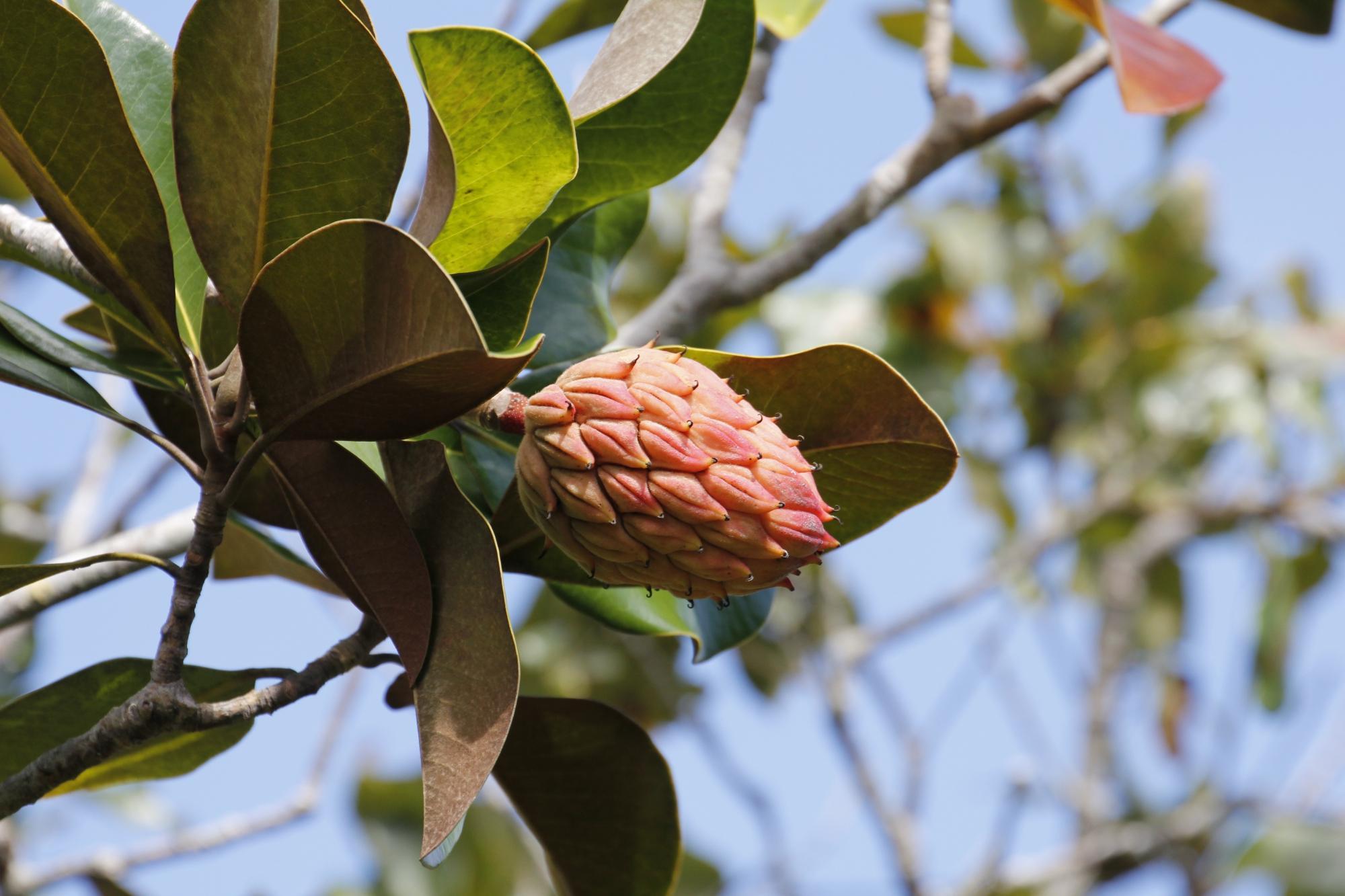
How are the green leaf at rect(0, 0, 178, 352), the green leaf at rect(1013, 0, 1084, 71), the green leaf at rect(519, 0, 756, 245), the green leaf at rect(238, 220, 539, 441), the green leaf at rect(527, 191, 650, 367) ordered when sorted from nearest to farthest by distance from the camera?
the green leaf at rect(238, 220, 539, 441)
the green leaf at rect(0, 0, 178, 352)
the green leaf at rect(519, 0, 756, 245)
the green leaf at rect(527, 191, 650, 367)
the green leaf at rect(1013, 0, 1084, 71)

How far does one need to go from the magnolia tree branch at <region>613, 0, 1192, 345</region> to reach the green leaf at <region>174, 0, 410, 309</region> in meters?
0.79

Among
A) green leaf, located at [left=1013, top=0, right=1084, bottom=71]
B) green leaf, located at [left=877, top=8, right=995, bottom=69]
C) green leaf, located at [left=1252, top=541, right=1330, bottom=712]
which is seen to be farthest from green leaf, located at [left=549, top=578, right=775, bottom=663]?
green leaf, located at [left=1013, top=0, right=1084, bottom=71]

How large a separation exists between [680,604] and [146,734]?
58 cm

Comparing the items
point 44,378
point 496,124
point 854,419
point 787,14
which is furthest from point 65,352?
point 787,14

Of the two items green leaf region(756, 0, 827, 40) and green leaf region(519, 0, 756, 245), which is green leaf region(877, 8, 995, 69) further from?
green leaf region(519, 0, 756, 245)

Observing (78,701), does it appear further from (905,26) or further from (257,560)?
(905,26)

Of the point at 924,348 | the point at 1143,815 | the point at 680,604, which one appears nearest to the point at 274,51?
the point at 680,604

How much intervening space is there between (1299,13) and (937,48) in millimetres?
603

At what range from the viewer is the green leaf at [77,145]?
949 mm

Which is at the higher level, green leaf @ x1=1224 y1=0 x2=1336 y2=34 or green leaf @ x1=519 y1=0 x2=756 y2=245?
green leaf @ x1=519 y1=0 x2=756 y2=245

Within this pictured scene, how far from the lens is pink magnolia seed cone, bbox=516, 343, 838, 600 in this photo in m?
0.98

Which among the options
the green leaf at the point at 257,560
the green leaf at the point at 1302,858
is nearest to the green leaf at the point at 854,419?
the green leaf at the point at 257,560

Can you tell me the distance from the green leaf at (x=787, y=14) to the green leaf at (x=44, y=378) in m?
1.04

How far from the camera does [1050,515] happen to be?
13.4 feet
